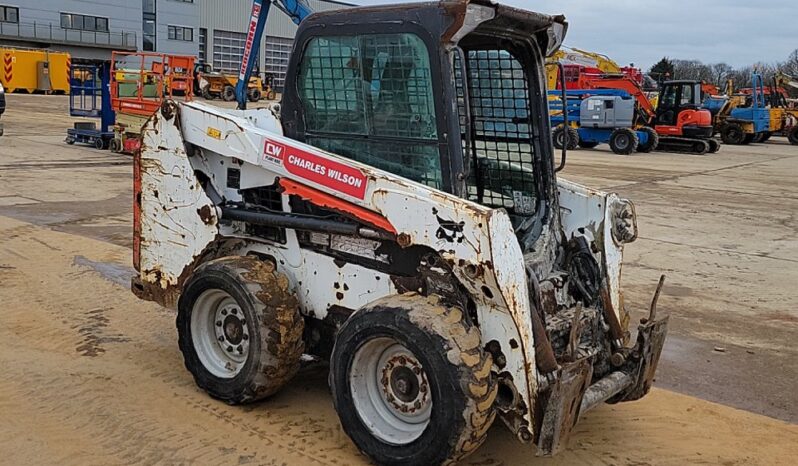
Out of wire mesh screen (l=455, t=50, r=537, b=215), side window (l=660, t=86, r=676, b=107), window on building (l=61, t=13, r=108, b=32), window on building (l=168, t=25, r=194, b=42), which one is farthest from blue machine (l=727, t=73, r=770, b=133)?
window on building (l=61, t=13, r=108, b=32)

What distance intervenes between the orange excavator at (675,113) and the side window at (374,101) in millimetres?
23318

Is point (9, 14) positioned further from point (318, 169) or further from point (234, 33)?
point (318, 169)

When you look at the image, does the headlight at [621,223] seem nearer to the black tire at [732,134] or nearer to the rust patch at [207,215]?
the rust patch at [207,215]

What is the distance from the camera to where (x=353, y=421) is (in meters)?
4.00

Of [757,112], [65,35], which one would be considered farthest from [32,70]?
[757,112]

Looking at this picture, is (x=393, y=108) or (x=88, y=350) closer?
(x=393, y=108)

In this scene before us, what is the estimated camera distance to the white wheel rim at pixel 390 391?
3.88 metres

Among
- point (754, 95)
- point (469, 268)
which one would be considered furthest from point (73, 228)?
point (754, 95)

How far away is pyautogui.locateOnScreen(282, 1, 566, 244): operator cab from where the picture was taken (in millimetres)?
4074

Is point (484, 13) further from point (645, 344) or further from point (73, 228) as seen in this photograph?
point (73, 228)

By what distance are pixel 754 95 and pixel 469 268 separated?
2991 centimetres

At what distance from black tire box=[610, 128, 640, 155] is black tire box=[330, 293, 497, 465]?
880 inches

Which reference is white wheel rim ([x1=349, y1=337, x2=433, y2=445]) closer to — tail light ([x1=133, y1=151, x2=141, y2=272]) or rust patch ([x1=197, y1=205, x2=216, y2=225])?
rust patch ([x1=197, y1=205, x2=216, y2=225])

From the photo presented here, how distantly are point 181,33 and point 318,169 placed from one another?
2404 inches
